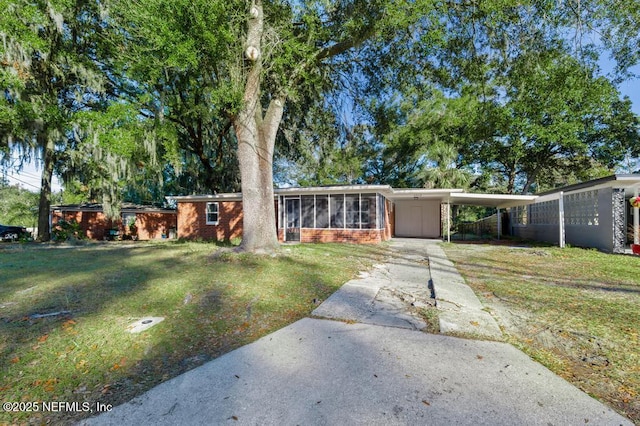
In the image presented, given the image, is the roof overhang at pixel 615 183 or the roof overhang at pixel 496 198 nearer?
the roof overhang at pixel 615 183

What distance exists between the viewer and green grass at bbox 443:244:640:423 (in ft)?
7.98

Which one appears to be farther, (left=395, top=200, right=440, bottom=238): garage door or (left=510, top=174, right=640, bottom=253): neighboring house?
(left=395, top=200, right=440, bottom=238): garage door

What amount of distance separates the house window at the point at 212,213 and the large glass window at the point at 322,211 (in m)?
5.48

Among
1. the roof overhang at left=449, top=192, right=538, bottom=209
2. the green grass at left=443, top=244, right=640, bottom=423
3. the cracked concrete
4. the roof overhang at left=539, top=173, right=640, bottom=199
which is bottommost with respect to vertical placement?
the green grass at left=443, top=244, right=640, bottom=423

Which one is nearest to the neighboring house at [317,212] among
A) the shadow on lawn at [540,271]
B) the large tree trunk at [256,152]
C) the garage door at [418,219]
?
the garage door at [418,219]

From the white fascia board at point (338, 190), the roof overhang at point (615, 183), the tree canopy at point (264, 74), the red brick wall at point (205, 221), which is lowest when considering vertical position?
the red brick wall at point (205, 221)

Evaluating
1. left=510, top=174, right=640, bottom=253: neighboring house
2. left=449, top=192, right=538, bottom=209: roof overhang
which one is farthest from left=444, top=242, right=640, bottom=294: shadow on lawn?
left=449, top=192, right=538, bottom=209: roof overhang

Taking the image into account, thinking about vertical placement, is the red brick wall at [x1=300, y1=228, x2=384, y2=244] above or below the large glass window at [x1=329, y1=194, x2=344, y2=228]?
below

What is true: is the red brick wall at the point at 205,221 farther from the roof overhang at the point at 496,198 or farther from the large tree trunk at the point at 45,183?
the roof overhang at the point at 496,198

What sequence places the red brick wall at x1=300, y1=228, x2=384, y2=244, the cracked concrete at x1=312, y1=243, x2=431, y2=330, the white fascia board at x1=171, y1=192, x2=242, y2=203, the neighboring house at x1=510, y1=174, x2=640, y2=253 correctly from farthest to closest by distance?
the white fascia board at x1=171, y1=192, x2=242, y2=203 → the red brick wall at x1=300, y1=228, x2=384, y2=244 → the neighboring house at x1=510, y1=174, x2=640, y2=253 → the cracked concrete at x1=312, y1=243, x2=431, y2=330

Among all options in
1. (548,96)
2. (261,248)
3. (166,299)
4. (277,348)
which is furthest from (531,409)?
(548,96)

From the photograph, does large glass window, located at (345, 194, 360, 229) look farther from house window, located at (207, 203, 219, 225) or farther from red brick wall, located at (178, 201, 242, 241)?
house window, located at (207, 203, 219, 225)

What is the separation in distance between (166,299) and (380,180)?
2079 cm

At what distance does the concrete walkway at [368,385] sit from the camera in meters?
1.89
